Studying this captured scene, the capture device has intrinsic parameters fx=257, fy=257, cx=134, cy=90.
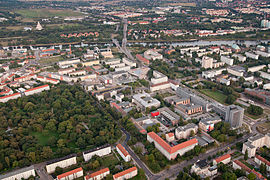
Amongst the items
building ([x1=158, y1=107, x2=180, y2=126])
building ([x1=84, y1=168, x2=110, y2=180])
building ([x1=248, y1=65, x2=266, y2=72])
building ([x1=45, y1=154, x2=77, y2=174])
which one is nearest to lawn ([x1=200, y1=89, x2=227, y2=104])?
building ([x1=158, y1=107, x2=180, y2=126])

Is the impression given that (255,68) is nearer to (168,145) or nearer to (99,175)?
(168,145)

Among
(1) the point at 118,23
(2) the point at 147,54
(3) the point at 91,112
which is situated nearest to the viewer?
(3) the point at 91,112

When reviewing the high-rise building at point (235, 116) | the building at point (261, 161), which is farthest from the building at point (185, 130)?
the building at point (261, 161)

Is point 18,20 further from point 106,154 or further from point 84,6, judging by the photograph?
point 106,154

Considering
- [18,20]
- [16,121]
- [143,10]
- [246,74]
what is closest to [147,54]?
[246,74]

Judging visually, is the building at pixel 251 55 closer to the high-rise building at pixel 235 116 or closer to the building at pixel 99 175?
the high-rise building at pixel 235 116
